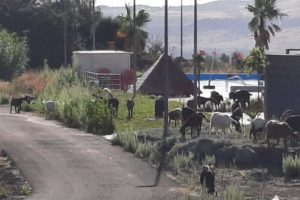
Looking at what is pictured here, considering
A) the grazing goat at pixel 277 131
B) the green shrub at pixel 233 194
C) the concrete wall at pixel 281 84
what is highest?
the concrete wall at pixel 281 84

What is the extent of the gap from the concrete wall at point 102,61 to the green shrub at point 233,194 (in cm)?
3784

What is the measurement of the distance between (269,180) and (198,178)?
6.16 ft

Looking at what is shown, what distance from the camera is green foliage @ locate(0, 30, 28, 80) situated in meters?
68.3

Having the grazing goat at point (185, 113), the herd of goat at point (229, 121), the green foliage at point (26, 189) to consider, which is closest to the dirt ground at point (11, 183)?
the green foliage at point (26, 189)

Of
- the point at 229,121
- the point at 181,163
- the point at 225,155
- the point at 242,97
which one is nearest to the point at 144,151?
the point at 181,163

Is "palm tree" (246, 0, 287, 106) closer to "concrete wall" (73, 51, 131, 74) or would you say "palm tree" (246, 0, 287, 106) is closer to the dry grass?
"concrete wall" (73, 51, 131, 74)

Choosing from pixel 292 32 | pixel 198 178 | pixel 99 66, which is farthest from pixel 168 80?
pixel 292 32

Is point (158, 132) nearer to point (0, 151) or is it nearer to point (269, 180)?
point (0, 151)

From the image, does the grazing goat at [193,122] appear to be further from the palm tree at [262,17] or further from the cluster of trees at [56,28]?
the cluster of trees at [56,28]

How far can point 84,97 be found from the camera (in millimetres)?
39250

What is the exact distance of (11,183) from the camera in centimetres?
2283

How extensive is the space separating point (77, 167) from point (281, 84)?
1321cm

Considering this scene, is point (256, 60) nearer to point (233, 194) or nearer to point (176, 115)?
point (176, 115)

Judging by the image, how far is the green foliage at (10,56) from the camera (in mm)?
68312
